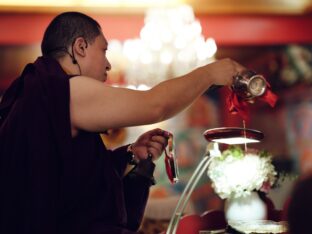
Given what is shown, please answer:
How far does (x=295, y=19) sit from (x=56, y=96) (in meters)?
5.17

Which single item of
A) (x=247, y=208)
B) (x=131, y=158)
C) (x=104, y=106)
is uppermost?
(x=104, y=106)

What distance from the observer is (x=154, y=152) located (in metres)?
2.01

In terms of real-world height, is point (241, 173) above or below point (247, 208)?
above

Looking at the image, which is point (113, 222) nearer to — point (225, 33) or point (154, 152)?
point (154, 152)

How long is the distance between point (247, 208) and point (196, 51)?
311cm

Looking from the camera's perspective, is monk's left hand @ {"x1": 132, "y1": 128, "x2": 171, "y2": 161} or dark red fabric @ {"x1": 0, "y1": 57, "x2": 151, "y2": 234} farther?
monk's left hand @ {"x1": 132, "y1": 128, "x2": 171, "y2": 161}

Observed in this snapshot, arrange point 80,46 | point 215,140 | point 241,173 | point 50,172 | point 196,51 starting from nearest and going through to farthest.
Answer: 1. point 50,172
2. point 80,46
3. point 215,140
4. point 241,173
5. point 196,51

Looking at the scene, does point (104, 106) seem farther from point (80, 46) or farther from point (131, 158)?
point (131, 158)

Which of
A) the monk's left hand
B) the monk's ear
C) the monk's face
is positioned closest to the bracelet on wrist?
the monk's left hand

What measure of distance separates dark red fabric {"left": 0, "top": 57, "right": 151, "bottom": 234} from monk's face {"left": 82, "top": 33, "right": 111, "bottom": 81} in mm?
152

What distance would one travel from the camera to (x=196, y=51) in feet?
16.9

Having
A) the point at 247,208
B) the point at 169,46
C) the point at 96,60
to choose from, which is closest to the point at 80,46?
the point at 96,60

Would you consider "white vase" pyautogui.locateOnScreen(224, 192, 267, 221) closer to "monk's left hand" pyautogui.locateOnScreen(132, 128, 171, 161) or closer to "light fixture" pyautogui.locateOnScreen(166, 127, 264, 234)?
"light fixture" pyautogui.locateOnScreen(166, 127, 264, 234)

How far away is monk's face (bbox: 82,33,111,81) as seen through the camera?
6.17 ft
